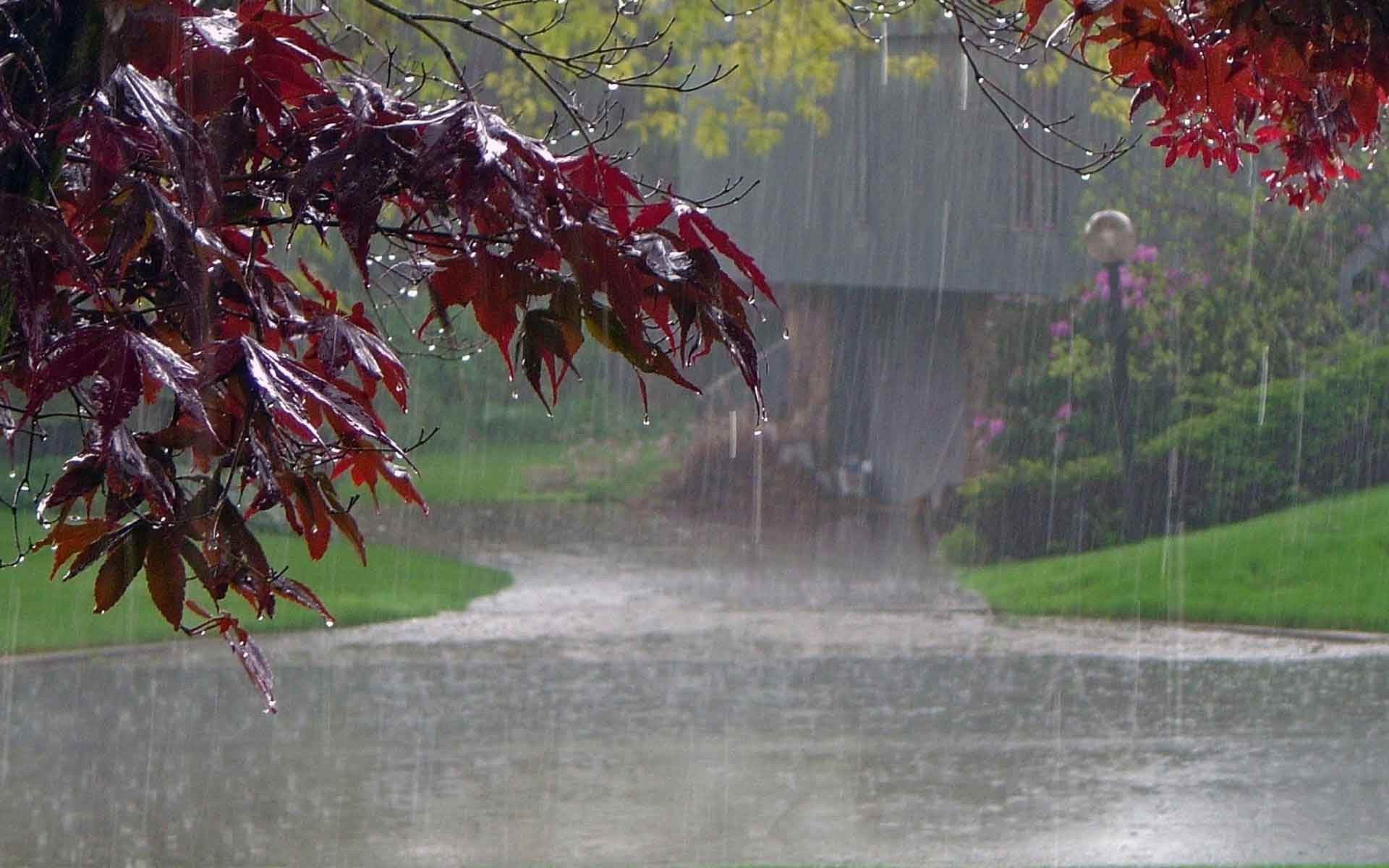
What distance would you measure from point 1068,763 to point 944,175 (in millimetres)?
12389

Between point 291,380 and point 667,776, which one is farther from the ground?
point 291,380

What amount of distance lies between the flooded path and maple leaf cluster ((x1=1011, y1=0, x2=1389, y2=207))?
367 centimetres

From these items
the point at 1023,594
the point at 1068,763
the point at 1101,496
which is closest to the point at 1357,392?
the point at 1101,496

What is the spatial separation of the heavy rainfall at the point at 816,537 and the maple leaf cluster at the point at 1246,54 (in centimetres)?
14

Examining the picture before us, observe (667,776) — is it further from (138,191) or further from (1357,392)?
(1357,392)

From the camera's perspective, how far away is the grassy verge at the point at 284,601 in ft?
36.0

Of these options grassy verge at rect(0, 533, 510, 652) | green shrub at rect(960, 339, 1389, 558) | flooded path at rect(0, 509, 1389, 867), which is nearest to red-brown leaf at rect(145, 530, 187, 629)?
flooded path at rect(0, 509, 1389, 867)

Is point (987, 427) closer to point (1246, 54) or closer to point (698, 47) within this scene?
point (698, 47)

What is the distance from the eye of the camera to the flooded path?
5.98 metres

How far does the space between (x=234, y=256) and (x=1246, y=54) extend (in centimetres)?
159

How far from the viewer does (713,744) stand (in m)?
7.74

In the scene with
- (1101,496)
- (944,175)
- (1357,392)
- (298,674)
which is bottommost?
(298,674)

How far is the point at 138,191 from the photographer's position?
1.72m

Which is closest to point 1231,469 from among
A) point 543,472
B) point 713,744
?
point 713,744
